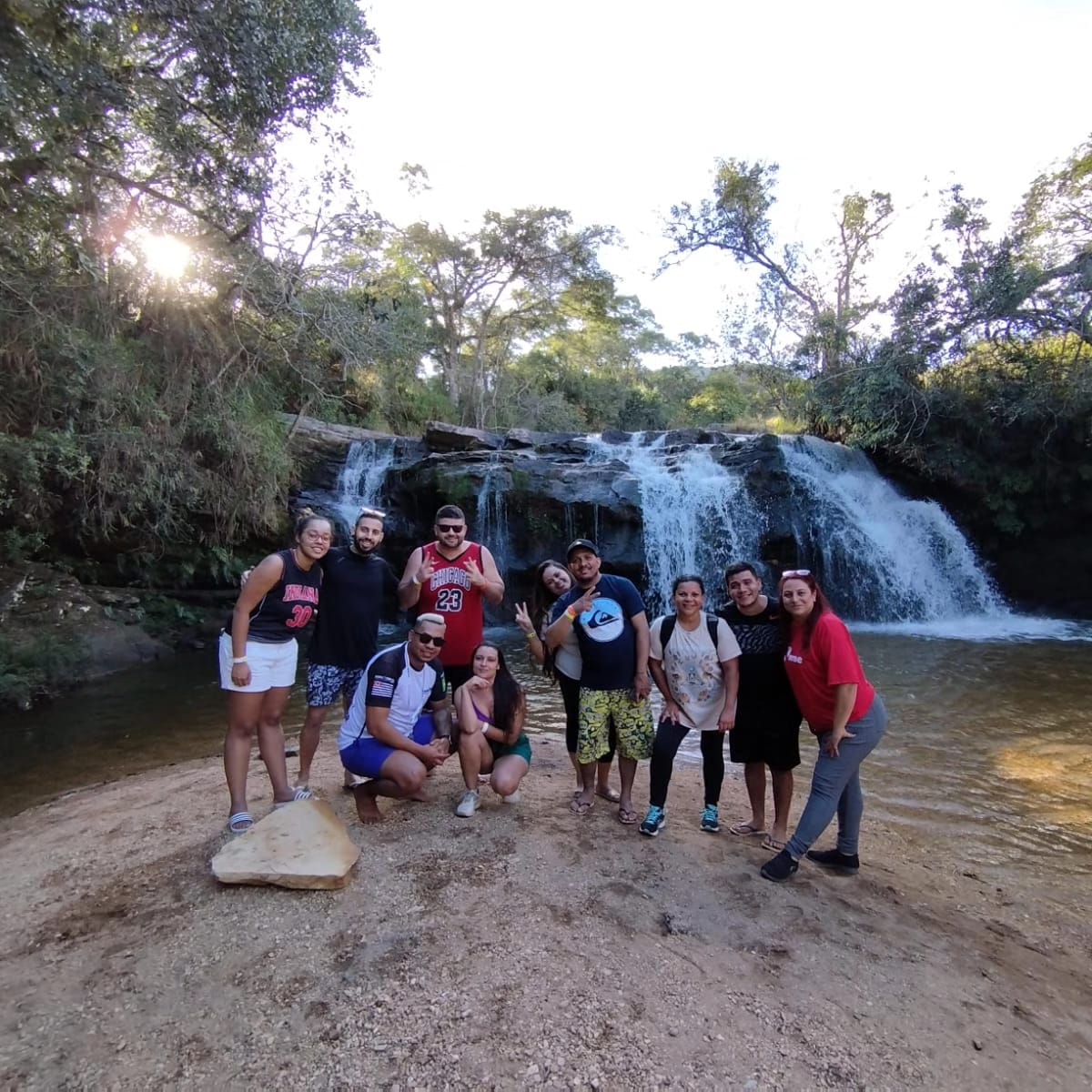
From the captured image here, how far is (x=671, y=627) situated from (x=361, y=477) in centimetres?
1206

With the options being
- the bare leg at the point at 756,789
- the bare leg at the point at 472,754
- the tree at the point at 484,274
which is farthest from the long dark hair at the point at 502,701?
the tree at the point at 484,274

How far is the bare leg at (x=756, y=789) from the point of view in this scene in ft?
11.9

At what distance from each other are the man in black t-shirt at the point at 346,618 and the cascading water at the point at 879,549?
10.6 metres

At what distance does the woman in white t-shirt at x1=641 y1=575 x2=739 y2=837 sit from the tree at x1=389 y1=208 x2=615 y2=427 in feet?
75.1

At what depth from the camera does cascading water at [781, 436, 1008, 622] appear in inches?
490

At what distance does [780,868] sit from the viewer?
312cm

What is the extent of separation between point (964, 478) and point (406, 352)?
12.0 m

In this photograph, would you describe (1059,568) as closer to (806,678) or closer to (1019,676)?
(1019,676)

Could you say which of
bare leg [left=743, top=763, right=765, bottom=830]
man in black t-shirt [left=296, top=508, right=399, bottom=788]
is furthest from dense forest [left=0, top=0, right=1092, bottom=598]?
bare leg [left=743, top=763, right=765, bottom=830]

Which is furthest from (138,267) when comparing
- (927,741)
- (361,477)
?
(927,741)

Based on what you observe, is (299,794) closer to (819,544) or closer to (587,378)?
(819,544)

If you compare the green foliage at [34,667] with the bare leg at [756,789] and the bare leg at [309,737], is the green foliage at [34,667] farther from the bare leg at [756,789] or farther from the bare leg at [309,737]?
the bare leg at [756,789]

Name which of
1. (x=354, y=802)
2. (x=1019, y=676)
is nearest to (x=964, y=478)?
(x=1019, y=676)

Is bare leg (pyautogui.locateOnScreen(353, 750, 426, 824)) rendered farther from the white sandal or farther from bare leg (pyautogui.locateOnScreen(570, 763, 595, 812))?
bare leg (pyautogui.locateOnScreen(570, 763, 595, 812))
